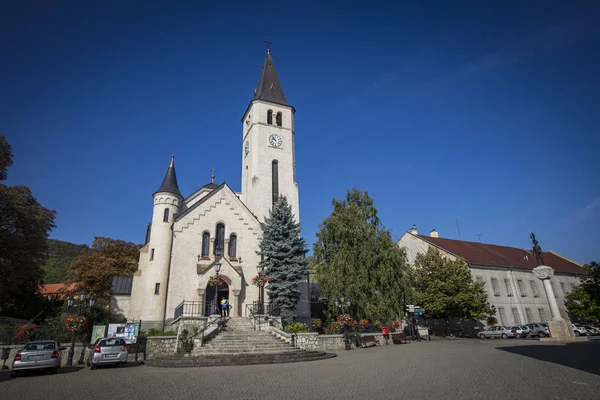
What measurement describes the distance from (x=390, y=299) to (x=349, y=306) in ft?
9.96

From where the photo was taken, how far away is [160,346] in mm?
18172

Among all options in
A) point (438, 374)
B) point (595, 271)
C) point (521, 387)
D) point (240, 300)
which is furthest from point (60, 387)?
point (595, 271)

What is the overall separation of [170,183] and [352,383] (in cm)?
2569

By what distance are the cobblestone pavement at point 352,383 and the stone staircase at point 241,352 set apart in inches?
76.4

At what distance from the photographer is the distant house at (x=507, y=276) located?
34.9 m

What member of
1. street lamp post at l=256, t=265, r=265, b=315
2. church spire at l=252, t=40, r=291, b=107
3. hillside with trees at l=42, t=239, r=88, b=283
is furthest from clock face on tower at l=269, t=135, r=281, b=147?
hillside with trees at l=42, t=239, r=88, b=283

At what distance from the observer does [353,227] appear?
2666 cm

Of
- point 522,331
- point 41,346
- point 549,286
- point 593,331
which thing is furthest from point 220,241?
point 593,331

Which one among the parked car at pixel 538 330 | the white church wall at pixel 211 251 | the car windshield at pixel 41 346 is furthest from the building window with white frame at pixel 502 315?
the car windshield at pixel 41 346

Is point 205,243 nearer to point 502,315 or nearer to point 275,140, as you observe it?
point 275,140

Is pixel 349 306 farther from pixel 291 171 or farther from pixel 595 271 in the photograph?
pixel 595 271

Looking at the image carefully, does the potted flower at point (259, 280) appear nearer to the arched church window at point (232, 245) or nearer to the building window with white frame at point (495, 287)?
the arched church window at point (232, 245)

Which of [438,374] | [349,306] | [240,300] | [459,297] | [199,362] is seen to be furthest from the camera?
[459,297]

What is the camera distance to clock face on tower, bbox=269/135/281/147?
117ft
